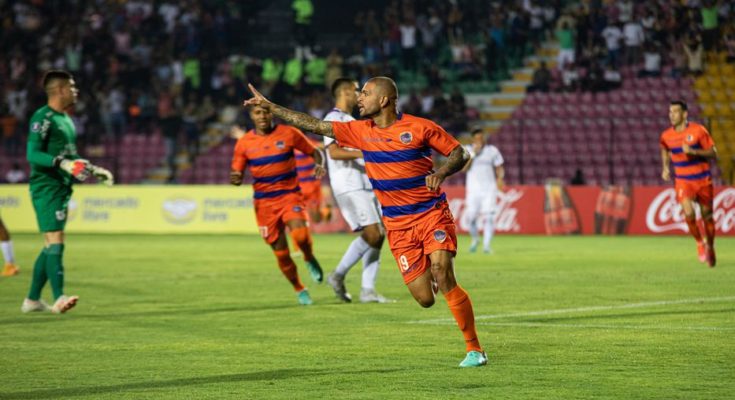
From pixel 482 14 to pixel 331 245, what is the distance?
12834 millimetres

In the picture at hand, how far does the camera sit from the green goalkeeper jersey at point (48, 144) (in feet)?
42.8

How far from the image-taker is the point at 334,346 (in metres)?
10.5

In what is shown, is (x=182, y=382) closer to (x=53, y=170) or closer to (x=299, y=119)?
(x=299, y=119)

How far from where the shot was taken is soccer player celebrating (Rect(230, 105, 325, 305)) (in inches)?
568

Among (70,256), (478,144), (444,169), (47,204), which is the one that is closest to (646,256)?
(478,144)

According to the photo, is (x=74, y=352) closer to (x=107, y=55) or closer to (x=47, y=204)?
(x=47, y=204)

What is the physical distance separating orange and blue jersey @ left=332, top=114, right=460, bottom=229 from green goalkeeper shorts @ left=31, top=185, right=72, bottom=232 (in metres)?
4.52

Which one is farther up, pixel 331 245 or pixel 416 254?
pixel 416 254

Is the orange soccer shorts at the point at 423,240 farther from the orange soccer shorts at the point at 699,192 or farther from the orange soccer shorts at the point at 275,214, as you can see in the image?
the orange soccer shorts at the point at 699,192

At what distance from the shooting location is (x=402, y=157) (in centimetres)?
962

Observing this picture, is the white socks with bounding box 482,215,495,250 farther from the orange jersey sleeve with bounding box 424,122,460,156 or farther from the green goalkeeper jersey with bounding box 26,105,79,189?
the orange jersey sleeve with bounding box 424,122,460,156

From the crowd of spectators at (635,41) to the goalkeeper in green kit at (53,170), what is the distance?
76.6ft

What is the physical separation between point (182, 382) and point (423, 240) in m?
2.11

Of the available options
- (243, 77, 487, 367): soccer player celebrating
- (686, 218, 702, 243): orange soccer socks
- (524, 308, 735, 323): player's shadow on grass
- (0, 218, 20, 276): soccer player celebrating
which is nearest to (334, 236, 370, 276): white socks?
(524, 308, 735, 323): player's shadow on grass
